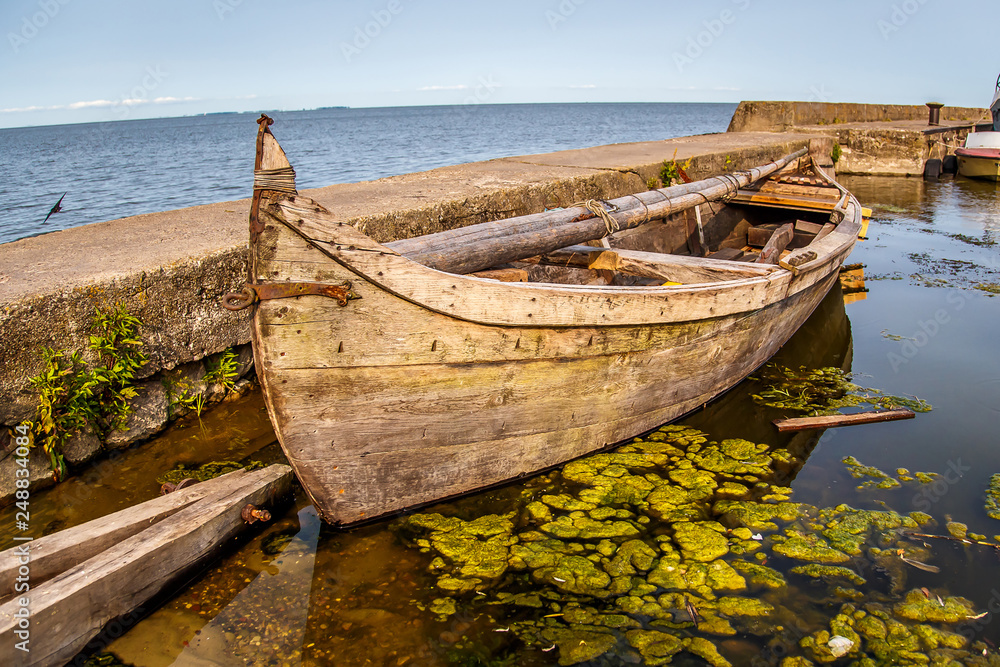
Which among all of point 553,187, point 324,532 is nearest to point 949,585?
point 324,532

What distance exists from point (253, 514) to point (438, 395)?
0.94 meters

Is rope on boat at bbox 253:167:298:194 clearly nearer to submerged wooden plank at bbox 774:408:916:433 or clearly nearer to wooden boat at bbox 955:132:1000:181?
submerged wooden plank at bbox 774:408:916:433

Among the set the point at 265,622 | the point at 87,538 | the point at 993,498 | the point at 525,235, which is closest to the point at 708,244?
the point at 525,235

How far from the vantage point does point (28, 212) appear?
40.5 ft

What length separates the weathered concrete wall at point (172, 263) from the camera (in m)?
2.62

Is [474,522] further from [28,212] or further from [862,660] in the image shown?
[28,212]

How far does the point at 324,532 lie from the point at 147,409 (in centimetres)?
126

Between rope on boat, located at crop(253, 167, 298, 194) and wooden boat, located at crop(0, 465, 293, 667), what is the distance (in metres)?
1.31

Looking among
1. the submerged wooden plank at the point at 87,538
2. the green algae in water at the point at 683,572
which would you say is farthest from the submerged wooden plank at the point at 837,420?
the submerged wooden plank at the point at 87,538

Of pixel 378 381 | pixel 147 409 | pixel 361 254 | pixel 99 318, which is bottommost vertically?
pixel 147 409

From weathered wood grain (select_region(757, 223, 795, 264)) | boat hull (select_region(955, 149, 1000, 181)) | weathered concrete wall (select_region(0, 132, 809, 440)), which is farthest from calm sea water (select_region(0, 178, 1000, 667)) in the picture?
boat hull (select_region(955, 149, 1000, 181))

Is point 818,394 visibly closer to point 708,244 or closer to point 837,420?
point 837,420

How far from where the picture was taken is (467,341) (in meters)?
2.47

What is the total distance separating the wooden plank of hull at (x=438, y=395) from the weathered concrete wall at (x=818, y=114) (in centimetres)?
1486
